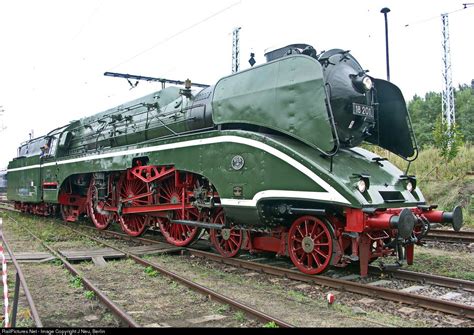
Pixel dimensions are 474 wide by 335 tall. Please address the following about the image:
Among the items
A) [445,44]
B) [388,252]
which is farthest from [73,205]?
[445,44]

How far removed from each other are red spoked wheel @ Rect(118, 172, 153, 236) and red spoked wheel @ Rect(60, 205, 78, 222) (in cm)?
399

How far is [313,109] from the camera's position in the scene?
5.85m

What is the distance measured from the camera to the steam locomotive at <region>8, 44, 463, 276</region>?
5586mm

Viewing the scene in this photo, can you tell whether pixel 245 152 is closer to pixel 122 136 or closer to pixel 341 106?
pixel 341 106

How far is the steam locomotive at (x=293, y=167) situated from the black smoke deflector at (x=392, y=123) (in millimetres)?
17

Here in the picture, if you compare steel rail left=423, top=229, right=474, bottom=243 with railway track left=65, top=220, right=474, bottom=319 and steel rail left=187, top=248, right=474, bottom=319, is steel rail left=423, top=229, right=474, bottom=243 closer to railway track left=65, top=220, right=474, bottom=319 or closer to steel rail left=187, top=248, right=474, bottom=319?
railway track left=65, top=220, right=474, bottom=319

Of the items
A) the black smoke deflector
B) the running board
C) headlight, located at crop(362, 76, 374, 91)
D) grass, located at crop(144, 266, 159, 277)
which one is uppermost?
headlight, located at crop(362, 76, 374, 91)

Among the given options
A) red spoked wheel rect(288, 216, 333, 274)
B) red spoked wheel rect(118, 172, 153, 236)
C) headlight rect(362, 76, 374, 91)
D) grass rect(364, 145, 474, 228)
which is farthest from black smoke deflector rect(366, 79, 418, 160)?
grass rect(364, 145, 474, 228)

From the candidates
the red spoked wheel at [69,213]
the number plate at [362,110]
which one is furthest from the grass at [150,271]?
the red spoked wheel at [69,213]

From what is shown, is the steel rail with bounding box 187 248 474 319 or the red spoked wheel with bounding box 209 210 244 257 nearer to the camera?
the steel rail with bounding box 187 248 474 319

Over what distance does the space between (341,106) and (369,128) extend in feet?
3.15

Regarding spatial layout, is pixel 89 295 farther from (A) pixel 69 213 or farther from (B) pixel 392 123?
(A) pixel 69 213

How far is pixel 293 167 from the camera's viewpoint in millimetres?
5742

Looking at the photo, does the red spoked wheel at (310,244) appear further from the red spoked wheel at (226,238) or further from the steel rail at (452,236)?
the steel rail at (452,236)
